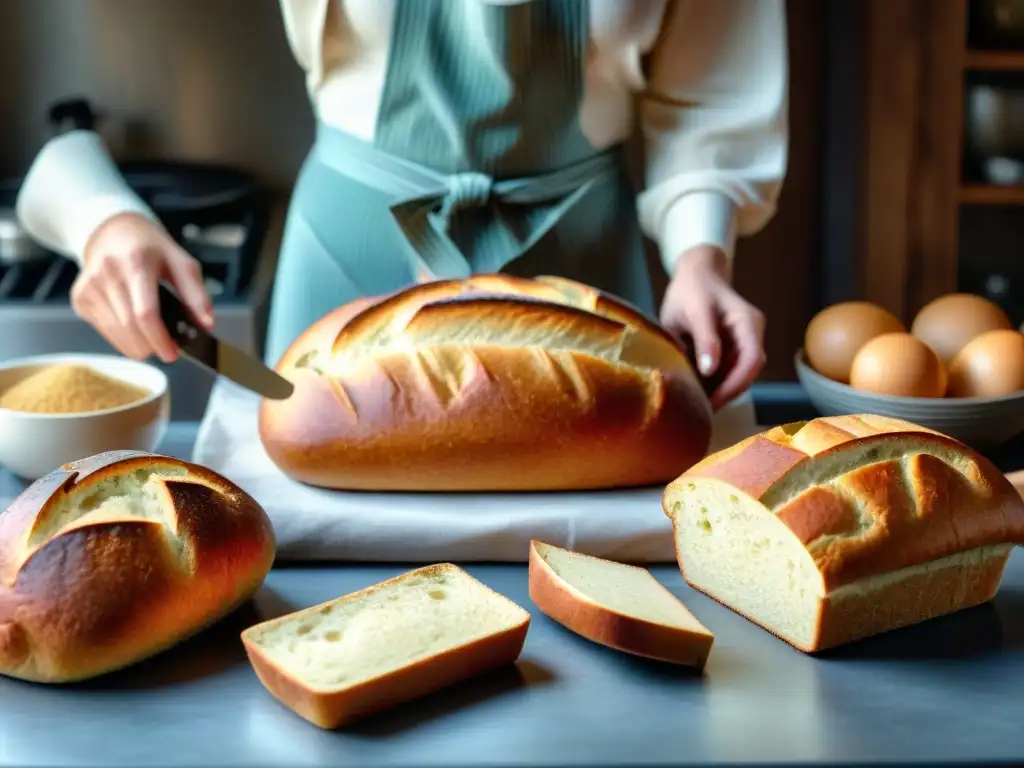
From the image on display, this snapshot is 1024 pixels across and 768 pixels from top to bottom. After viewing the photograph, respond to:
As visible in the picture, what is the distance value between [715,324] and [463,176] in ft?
1.10

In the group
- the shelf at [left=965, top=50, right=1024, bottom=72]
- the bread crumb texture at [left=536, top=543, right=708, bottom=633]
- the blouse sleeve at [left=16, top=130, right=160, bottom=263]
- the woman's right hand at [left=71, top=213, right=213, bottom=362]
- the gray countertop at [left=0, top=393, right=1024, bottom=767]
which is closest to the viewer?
the gray countertop at [left=0, top=393, right=1024, bottom=767]

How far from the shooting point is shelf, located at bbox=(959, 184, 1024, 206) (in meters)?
2.47

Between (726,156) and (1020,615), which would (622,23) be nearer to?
(726,156)

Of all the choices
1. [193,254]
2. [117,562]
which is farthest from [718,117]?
[193,254]

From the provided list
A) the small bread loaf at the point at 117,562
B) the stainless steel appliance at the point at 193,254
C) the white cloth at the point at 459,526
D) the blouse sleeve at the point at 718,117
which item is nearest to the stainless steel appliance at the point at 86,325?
the stainless steel appliance at the point at 193,254

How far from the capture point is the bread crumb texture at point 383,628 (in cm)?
69

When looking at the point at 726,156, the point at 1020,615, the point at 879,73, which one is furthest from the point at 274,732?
the point at 879,73

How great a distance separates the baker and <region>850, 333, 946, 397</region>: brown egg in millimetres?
102

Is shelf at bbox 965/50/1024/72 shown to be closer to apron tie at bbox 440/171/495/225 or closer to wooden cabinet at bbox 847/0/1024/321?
wooden cabinet at bbox 847/0/1024/321

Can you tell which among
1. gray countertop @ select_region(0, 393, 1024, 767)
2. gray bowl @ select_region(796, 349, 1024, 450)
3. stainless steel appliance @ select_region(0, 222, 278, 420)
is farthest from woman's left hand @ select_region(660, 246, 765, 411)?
stainless steel appliance @ select_region(0, 222, 278, 420)

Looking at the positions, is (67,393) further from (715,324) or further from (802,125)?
(802,125)

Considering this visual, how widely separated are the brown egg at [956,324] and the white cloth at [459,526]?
43cm

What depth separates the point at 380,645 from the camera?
715 mm

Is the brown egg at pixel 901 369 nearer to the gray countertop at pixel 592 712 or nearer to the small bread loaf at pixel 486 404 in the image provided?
the small bread loaf at pixel 486 404
